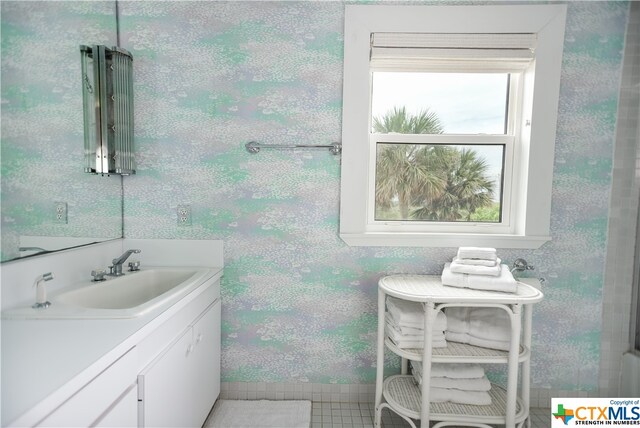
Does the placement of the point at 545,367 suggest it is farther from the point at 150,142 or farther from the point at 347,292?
the point at 150,142

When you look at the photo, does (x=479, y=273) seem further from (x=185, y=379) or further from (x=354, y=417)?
(x=185, y=379)

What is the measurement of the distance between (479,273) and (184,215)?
158 centimetres

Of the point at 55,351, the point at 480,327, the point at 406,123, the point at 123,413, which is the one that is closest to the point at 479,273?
the point at 480,327

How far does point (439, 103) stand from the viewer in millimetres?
2031

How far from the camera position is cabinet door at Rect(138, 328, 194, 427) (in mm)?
1128

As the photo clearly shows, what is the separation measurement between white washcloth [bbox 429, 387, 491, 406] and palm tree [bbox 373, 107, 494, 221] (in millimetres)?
914

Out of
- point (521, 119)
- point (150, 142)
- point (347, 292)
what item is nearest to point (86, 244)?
point (150, 142)

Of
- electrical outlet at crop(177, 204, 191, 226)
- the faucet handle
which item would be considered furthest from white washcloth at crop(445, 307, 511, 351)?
the faucet handle

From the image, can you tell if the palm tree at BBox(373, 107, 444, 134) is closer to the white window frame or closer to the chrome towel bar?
the white window frame

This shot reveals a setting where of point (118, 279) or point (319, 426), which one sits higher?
point (118, 279)

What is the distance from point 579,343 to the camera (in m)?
1.99

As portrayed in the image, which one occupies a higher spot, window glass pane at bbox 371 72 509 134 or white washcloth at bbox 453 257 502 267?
window glass pane at bbox 371 72 509 134

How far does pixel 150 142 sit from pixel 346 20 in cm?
126

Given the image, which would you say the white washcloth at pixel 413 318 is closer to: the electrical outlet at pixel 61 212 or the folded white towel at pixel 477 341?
the folded white towel at pixel 477 341
